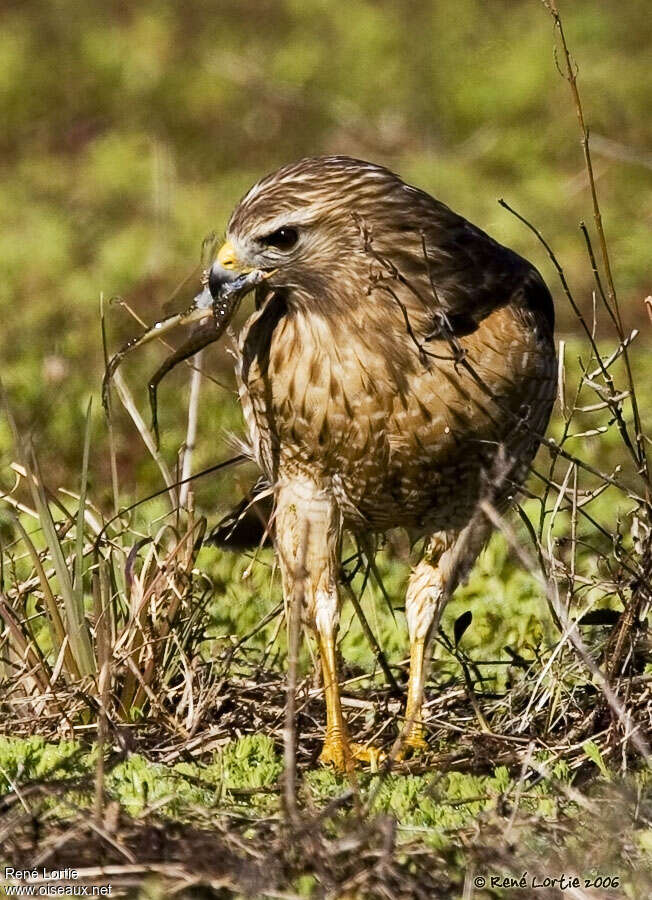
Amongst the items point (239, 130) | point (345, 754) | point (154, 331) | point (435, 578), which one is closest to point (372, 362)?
point (154, 331)

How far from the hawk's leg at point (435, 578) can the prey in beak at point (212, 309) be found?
0.97 m

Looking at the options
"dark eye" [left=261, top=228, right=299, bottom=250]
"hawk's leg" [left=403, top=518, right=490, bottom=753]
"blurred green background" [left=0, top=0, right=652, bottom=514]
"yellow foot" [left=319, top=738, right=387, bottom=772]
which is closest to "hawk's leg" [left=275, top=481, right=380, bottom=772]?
"yellow foot" [left=319, top=738, right=387, bottom=772]

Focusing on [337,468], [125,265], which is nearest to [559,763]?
[337,468]

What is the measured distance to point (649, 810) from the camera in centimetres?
352

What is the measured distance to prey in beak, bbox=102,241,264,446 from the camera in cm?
415

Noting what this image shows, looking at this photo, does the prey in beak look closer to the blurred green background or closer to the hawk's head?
the hawk's head

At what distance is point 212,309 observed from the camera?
4160 millimetres

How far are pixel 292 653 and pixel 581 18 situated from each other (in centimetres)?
1092

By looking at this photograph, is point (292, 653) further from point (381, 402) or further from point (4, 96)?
point (4, 96)

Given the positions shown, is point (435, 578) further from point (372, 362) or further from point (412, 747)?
point (372, 362)

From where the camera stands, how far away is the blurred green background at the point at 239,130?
905 cm

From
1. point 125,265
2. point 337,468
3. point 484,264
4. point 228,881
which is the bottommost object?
point 125,265

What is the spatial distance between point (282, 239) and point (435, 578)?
45.5 inches

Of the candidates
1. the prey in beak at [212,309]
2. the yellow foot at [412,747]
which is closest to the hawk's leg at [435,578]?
the yellow foot at [412,747]
